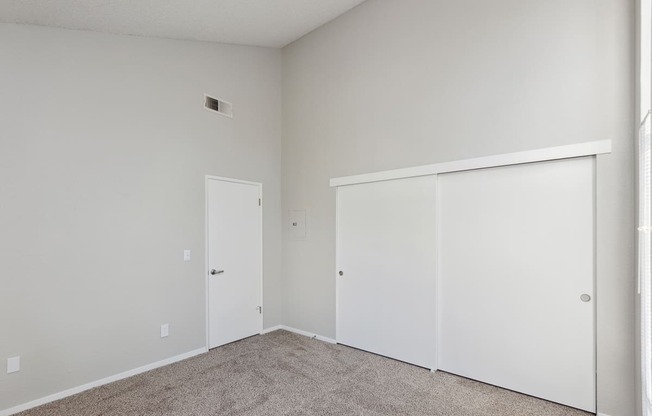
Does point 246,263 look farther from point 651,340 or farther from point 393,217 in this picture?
point 651,340

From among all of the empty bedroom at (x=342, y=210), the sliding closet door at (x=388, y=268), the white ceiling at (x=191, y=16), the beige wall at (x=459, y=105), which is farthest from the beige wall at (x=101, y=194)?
the sliding closet door at (x=388, y=268)

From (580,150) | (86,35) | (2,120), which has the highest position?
(86,35)

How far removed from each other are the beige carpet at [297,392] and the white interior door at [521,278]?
23cm

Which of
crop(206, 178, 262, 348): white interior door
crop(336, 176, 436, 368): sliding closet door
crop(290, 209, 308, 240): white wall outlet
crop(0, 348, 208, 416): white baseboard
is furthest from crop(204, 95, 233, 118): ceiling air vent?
crop(0, 348, 208, 416): white baseboard

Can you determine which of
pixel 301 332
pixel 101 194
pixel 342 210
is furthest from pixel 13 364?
pixel 342 210

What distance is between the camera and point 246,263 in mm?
4473

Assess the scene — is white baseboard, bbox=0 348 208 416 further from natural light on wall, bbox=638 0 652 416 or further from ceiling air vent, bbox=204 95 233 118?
natural light on wall, bbox=638 0 652 416

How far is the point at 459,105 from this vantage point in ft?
10.8

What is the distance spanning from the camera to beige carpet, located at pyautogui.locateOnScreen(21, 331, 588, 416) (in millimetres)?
2688

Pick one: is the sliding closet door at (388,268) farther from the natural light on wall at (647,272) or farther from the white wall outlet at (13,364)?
the white wall outlet at (13,364)

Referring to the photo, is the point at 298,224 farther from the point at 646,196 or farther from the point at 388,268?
the point at 646,196

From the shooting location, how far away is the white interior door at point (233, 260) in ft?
13.4

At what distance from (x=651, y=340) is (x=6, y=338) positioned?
425 cm

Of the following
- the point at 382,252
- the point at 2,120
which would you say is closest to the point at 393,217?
the point at 382,252
